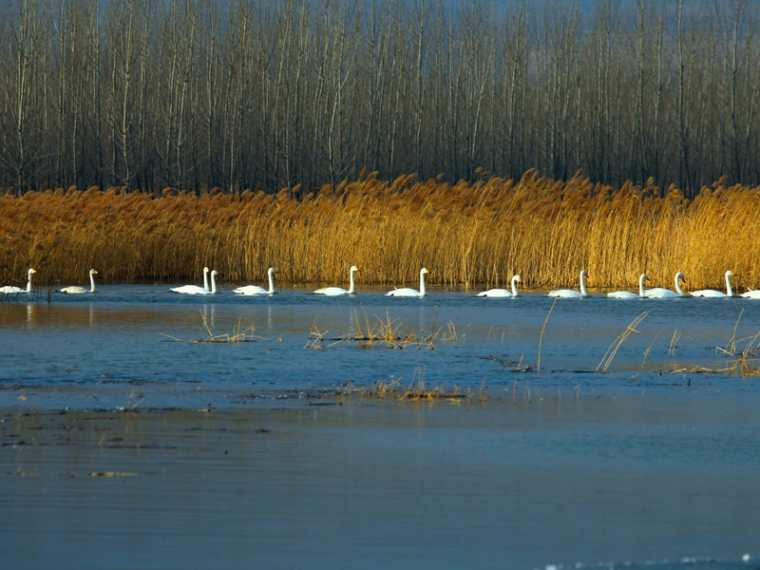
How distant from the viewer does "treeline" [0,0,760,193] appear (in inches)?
2066

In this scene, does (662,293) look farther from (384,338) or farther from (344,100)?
(344,100)

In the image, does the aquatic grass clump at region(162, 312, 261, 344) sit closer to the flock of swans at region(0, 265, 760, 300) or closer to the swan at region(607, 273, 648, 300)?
the flock of swans at region(0, 265, 760, 300)

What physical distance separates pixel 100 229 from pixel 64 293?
4.27 meters

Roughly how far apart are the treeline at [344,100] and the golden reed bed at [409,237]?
62.7 feet

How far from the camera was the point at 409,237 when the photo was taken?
2688 cm

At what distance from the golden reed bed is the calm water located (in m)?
8.56

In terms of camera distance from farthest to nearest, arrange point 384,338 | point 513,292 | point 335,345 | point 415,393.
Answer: point 513,292
point 384,338
point 335,345
point 415,393

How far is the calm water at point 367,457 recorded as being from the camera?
6.64m

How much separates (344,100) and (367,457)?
158ft

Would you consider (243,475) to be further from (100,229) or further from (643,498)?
(100,229)

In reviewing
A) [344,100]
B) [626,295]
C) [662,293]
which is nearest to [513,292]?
[626,295]

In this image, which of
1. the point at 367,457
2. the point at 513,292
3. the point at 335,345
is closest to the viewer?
the point at 367,457

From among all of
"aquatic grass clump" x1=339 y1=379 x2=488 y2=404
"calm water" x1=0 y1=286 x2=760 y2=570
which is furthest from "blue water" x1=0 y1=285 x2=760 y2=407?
"aquatic grass clump" x1=339 y1=379 x2=488 y2=404

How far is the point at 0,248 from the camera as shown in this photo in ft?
87.9
